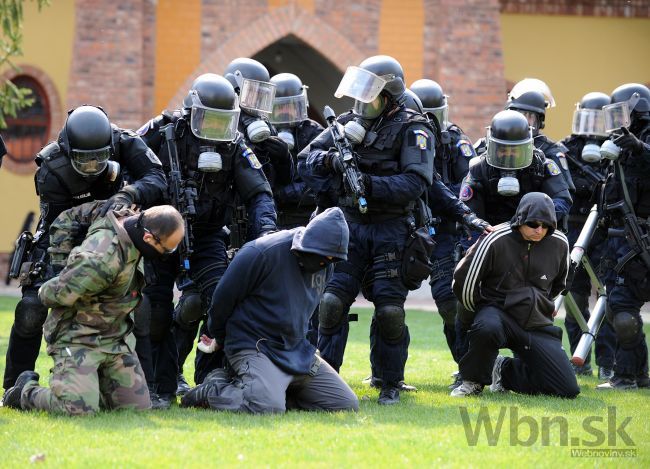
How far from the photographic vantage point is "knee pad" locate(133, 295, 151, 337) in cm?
756

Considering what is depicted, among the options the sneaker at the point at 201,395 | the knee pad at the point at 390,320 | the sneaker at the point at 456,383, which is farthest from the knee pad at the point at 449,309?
the sneaker at the point at 201,395

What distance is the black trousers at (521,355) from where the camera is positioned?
841cm

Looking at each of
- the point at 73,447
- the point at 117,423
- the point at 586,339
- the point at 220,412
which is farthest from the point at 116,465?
the point at 586,339

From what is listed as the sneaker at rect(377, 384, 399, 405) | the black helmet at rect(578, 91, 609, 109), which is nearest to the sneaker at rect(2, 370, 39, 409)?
the sneaker at rect(377, 384, 399, 405)

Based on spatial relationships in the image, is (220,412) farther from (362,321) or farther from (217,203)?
(362,321)

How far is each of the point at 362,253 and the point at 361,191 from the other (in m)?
0.55

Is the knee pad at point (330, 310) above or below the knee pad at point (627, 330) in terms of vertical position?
above

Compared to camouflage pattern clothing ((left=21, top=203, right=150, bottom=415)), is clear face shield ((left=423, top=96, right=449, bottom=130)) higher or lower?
higher

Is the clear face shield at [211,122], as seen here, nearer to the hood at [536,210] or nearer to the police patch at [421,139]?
the police patch at [421,139]

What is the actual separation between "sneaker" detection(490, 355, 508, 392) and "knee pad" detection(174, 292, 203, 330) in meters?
2.24

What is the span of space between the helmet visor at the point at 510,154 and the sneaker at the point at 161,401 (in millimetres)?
3015

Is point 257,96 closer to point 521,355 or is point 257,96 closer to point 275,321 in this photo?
point 275,321

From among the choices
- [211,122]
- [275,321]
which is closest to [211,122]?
[211,122]

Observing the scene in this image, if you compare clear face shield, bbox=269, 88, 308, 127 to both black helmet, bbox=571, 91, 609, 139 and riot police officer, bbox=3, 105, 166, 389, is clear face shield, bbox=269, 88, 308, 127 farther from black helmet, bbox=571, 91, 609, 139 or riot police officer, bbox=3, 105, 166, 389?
black helmet, bbox=571, 91, 609, 139
